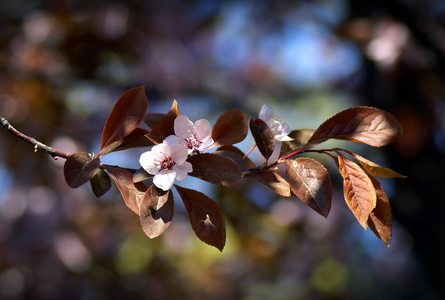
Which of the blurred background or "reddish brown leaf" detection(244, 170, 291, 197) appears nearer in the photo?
"reddish brown leaf" detection(244, 170, 291, 197)

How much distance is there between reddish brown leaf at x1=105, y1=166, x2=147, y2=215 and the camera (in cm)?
52

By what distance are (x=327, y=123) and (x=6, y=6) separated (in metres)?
2.23

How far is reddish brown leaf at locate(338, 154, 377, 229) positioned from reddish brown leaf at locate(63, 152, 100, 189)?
29 cm

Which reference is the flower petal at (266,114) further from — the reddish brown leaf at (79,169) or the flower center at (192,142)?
the reddish brown leaf at (79,169)

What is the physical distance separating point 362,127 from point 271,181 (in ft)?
0.42

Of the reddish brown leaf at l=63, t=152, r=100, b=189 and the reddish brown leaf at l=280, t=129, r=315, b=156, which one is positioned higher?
the reddish brown leaf at l=280, t=129, r=315, b=156

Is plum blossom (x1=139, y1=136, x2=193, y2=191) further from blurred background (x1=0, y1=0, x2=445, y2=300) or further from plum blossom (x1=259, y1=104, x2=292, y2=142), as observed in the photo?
blurred background (x1=0, y1=0, x2=445, y2=300)

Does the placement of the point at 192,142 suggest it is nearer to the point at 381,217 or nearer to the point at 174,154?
the point at 174,154

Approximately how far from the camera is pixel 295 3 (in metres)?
2.84

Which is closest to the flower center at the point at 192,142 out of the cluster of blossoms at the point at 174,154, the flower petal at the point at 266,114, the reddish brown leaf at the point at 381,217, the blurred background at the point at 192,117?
the cluster of blossoms at the point at 174,154

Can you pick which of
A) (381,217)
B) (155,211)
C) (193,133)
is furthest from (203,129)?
(381,217)

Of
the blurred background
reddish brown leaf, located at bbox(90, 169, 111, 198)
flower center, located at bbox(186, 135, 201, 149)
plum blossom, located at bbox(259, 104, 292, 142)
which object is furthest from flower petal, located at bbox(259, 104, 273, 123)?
the blurred background

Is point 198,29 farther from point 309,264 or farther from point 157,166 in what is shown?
point 157,166

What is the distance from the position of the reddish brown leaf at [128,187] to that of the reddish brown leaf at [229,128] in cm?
11
